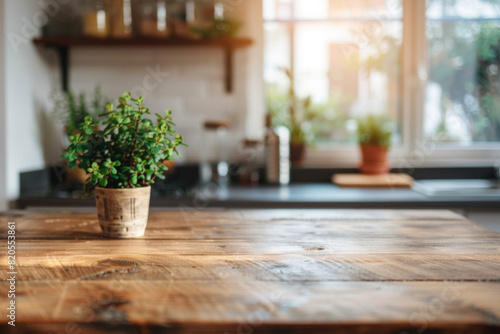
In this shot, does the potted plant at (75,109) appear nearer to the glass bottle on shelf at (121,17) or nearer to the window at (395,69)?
the glass bottle on shelf at (121,17)

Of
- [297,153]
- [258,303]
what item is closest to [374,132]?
[297,153]

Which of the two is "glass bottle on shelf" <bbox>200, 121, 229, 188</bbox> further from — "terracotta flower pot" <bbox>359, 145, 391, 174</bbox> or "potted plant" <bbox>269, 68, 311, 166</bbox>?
"terracotta flower pot" <bbox>359, 145, 391, 174</bbox>

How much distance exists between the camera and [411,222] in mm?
1435

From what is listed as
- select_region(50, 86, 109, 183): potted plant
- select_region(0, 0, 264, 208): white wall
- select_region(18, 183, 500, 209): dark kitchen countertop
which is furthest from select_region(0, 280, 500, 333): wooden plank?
select_region(0, 0, 264, 208): white wall

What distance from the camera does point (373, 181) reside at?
102 inches

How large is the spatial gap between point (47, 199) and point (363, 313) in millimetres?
1825

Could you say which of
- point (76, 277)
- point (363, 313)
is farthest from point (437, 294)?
point (76, 277)

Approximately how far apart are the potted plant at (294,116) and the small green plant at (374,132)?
32 cm

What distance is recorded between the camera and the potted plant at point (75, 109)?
2609mm

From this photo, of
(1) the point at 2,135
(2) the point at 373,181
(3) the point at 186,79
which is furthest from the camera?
(3) the point at 186,79

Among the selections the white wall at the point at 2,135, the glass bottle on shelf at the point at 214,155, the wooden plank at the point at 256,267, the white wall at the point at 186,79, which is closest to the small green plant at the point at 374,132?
the white wall at the point at 186,79

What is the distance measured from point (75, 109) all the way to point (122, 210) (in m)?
1.66

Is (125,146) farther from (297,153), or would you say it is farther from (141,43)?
(297,153)

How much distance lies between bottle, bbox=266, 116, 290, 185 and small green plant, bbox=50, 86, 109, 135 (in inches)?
38.4
